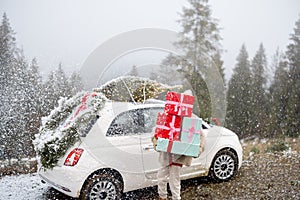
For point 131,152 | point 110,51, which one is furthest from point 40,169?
point 110,51

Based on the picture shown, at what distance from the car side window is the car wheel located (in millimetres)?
1699

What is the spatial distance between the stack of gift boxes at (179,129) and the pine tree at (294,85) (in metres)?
24.9

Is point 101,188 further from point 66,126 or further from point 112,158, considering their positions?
point 66,126

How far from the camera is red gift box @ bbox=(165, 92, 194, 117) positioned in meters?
4.80

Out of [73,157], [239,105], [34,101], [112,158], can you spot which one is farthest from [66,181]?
[239,105]

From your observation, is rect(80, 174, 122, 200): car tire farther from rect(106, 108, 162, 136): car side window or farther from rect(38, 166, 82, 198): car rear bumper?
rect(106, 108, 162, 136): car side window

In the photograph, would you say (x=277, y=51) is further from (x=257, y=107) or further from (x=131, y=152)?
(x=131, y=152)

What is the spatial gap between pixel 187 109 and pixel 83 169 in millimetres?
1839

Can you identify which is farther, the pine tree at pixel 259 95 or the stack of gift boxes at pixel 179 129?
the pine tree at pixel 259 95

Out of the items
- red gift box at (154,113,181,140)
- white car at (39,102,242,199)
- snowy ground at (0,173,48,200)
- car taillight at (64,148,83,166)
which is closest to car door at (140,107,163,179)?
white car at (39,102,242,199)

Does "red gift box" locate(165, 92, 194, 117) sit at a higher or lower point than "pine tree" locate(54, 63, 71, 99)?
lower

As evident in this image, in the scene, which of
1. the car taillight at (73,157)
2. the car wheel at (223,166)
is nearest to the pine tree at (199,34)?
the car wheel at (223,166)

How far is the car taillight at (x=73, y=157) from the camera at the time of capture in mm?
4848

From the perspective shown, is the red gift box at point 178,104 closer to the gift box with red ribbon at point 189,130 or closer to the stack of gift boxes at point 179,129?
the stack of gift boxes at point 179,129
